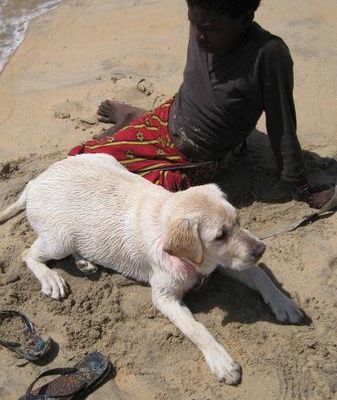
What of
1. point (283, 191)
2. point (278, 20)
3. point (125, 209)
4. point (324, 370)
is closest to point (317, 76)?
point (278, 20)

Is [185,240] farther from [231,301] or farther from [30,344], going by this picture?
[30,344]

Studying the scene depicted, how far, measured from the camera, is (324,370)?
11.5 feet

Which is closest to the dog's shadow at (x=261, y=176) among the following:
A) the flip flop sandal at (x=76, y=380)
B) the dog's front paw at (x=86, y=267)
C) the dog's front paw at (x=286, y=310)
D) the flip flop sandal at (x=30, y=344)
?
the dog's front paw at (x=286, y=310)

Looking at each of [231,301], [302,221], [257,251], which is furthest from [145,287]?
[302,221]

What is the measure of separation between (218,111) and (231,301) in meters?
1.49

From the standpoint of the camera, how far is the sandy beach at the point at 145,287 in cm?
361

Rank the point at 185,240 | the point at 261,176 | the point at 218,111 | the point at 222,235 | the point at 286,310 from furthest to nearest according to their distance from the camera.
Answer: the point at 261,176 < the point at 218,111 < the point at 286,310 < the point at 222,235 < the point at 185,240

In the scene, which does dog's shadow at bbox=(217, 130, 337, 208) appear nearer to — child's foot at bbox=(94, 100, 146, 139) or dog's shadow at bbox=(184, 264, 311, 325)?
dog's shadow at bbox=(184, 264, 311, 325)

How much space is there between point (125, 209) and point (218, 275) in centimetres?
88

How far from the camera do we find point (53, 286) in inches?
164

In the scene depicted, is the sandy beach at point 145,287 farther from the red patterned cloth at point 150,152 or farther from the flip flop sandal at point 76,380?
the red patterned cloth at point 150,152

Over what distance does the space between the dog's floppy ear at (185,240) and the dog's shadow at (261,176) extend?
4.72 ft

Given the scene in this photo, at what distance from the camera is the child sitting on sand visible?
395 centimetres

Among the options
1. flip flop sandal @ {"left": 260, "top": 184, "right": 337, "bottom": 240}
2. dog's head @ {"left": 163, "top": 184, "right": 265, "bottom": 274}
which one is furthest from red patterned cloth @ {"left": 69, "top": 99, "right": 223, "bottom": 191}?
dog's head @ {"left": 163, "top": 184, "right": 265, "bottom": 274}
